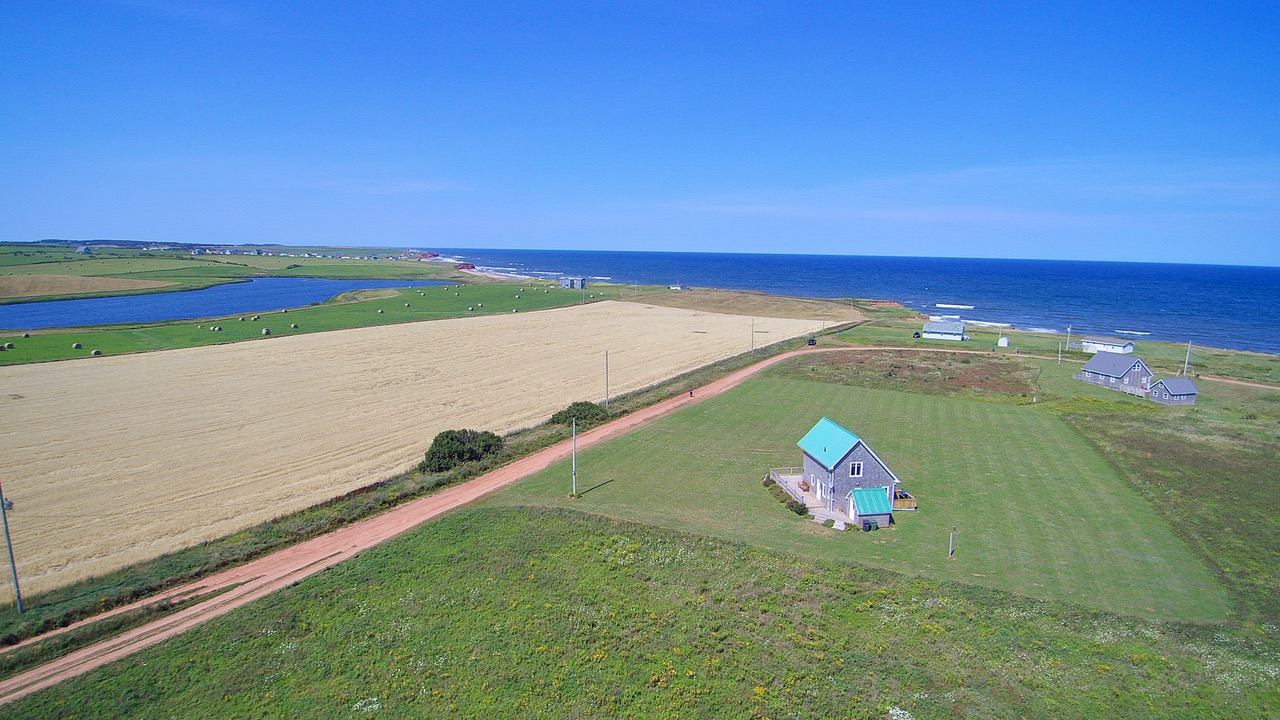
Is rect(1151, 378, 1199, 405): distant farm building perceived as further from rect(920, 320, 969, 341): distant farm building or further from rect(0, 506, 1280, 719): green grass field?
rect(0, 506, 1280, 719): green grass field

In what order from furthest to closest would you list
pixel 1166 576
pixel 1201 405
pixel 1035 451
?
1. pixel 1201 405
2. pixel 1035 451
3. pixel 1166 576

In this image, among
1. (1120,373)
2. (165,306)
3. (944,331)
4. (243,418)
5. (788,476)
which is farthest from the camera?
(165,306)

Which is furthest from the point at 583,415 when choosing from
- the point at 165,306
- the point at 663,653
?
the point at 165,306

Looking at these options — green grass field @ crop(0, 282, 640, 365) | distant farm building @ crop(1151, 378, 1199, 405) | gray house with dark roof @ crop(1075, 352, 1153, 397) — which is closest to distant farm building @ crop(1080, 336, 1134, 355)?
gray house with dark roof @ crop(1075, 352, 1153, 397)

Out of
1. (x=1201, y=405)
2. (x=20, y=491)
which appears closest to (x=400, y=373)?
(x=20, y=491)

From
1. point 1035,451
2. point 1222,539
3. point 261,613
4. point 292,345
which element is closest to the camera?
point 261,613

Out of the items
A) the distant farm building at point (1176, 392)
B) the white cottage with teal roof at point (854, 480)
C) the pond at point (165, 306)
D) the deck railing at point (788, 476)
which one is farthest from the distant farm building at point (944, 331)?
the pond at point (165, 306)

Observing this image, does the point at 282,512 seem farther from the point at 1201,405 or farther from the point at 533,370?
the point at 1201,405

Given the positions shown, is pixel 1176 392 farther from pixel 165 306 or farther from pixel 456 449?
pixel 165 306
